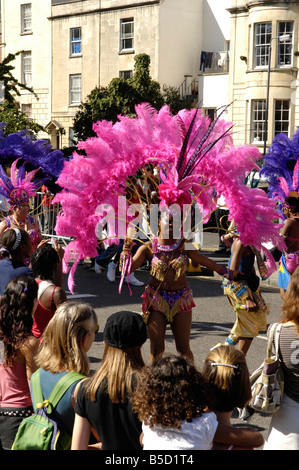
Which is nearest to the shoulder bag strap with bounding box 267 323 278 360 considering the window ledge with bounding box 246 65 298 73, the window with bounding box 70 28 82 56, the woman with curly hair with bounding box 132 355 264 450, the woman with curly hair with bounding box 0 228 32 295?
the woman with curly hair with bounding box 132 355 264 450

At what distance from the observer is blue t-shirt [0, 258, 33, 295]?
5.19 metres

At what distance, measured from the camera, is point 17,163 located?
8875 millimetres

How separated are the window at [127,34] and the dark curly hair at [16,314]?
29.9 m

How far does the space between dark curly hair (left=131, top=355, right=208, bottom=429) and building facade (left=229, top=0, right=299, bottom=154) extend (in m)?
23.3

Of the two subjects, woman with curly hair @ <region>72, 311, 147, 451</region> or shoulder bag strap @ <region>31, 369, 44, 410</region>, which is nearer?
woman with curly hair @ <region>72, 311, 147, 451</region>

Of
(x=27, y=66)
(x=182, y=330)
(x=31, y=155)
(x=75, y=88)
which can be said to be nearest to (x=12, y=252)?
(x=182, y=330)

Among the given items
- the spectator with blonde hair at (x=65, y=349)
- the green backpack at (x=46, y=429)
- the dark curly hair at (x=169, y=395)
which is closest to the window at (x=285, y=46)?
the spectator with blonde hair at (x=65, y=349)

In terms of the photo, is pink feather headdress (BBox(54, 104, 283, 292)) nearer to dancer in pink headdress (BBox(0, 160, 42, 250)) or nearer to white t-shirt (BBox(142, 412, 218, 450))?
dancer in pink headdress (BBox(0, 160, 42, 250))

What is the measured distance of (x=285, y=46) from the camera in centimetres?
2619

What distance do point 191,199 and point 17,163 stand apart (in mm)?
3980

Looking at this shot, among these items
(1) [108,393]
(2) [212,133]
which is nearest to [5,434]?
(1) [108,393]

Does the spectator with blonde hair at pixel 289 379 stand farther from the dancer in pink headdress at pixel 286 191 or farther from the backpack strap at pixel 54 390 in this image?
the dancer in pink headdress at pixel 286 191

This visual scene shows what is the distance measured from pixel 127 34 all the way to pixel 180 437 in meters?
31.4

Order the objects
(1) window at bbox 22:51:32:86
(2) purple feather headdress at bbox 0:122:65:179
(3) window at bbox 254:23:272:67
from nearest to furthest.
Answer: (2) purple feather headdress at bbox 0:122:65:179 < (3) window at bbox 254:23:272:67 < (1) window at bbox 22:51:32:86
